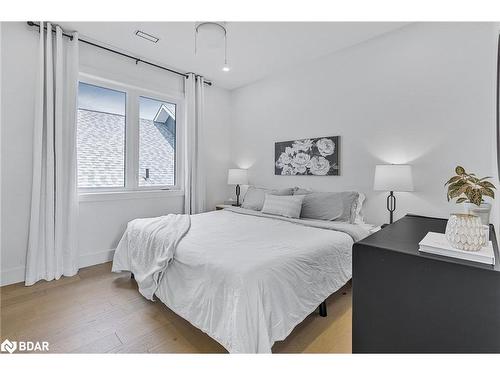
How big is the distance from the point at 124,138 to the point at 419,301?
3664mm

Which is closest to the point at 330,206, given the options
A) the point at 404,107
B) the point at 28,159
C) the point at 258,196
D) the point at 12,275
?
the point at 258,196

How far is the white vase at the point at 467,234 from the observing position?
87cm

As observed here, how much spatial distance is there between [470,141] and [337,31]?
1763 millimetres

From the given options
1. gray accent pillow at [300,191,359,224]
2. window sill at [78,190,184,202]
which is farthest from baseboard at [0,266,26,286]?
gray accent pillow at [300,191,359,224]

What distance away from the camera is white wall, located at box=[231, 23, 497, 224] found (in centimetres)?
235

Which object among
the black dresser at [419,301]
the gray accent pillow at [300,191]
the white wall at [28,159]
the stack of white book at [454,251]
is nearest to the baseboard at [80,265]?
the white wall at [28,159]

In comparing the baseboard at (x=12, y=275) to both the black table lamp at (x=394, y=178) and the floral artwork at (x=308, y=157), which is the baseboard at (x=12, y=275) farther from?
the black table lamp at (x=394, y=178)

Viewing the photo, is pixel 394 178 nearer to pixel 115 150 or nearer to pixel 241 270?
pixel 241 270

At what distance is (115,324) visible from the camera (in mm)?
1913

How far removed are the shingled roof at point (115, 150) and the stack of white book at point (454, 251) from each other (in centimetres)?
351

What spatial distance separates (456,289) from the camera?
0.81 metres
